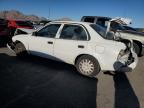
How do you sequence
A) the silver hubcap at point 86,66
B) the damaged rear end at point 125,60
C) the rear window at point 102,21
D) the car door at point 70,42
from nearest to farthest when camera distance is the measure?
the damaged rear end at point 125,60 → the silver hubcap at point 86,66 → the car door at point 70,42 → the rear window at point 102,21

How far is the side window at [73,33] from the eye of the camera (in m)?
7.19

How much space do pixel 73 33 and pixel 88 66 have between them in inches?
46.3

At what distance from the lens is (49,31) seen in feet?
26.0

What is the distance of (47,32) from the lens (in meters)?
7.97

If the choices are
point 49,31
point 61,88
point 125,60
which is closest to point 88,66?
point 125,60

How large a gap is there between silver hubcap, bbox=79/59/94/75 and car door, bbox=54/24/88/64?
311mm

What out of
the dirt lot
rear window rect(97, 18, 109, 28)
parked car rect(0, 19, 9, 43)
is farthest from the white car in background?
rear window rect(97, 18, 109, 28)

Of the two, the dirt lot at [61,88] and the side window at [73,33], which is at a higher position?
the side window at [73,33]

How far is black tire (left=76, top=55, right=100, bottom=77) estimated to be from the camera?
6.82 meters

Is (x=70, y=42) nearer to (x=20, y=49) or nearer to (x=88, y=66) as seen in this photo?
(x=88, y=66)

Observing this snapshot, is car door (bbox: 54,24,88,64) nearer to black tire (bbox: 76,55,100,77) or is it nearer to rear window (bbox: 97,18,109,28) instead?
black tire (bbox: 76,55,100,77)

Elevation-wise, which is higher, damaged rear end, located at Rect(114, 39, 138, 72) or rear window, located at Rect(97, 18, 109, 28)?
rear window, located at Rect(97, 18, 109, 28)

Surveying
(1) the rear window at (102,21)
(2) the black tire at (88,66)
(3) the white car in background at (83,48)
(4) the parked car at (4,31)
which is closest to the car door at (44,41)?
(3) the white car in background at (83,48)

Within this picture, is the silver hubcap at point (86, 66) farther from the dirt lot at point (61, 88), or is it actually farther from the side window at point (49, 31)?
the side window at point (49, 31)
